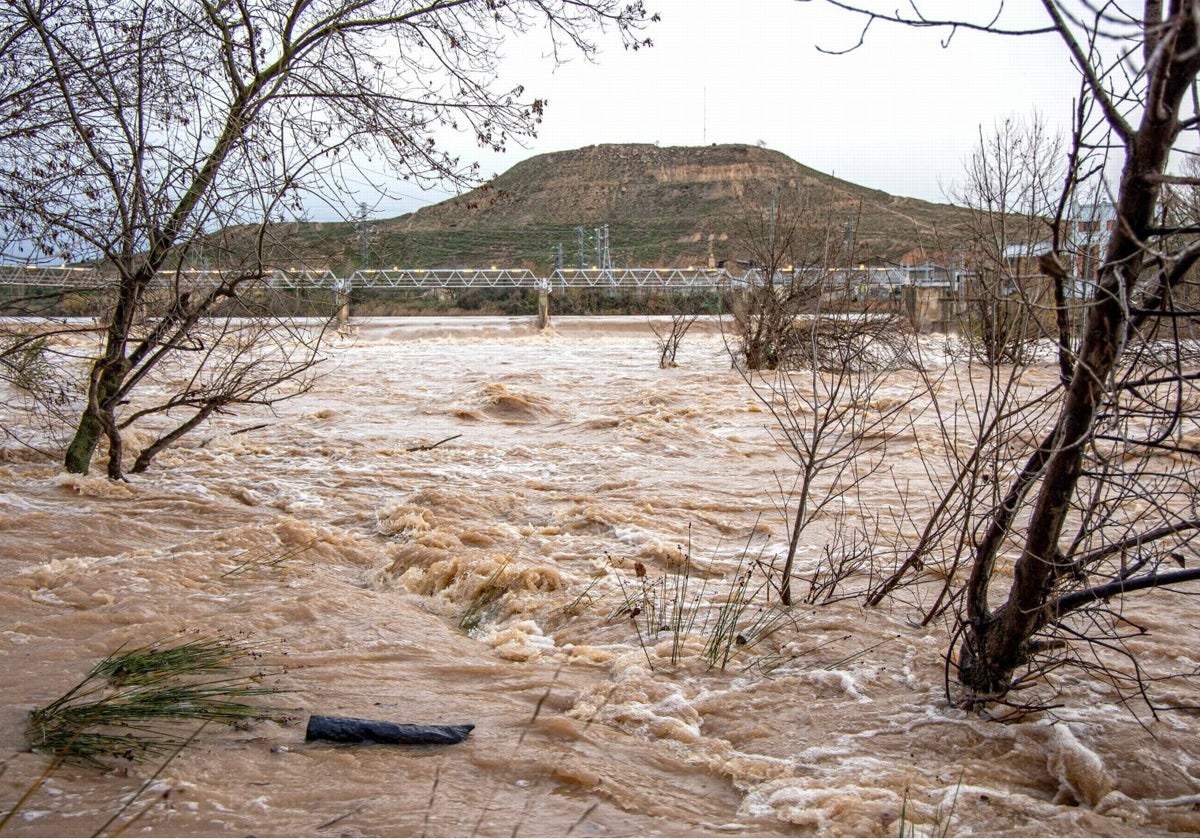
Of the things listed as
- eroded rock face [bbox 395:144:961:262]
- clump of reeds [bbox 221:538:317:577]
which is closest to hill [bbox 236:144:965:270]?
eroded rock face [bbox 395:144:961:262]

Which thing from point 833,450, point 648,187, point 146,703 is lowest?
point 146,703

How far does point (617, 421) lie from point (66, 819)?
38.3 feet

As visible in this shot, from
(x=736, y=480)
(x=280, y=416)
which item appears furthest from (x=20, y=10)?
(x=280, y=416)

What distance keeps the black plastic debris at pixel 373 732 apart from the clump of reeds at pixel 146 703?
28cm

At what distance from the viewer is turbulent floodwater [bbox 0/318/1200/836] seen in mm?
3346

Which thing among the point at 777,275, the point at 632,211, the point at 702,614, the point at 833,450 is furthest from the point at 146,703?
the point at 632,211

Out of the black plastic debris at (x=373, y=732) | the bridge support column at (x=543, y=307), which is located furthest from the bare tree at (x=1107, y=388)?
the bridge support column at (x=543, y=307)

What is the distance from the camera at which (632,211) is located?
87625 mm

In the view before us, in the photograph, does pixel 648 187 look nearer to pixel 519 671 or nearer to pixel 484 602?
pixel 484 602

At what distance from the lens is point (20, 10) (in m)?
6.62

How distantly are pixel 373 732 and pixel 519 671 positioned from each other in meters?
1.21

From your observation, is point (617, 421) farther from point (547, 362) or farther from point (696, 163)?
point (696, 163)

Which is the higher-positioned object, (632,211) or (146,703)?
(632,211)

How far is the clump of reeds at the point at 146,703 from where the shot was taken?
3461 mm
